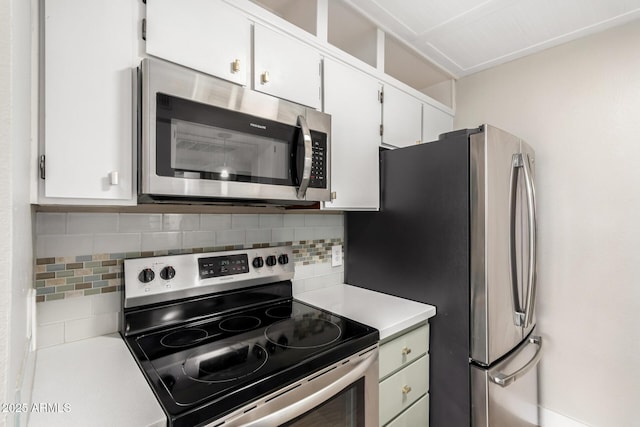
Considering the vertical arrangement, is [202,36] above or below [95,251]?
above

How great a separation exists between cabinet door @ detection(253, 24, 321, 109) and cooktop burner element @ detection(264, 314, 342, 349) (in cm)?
96

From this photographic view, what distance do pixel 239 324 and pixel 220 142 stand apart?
0.76 metres

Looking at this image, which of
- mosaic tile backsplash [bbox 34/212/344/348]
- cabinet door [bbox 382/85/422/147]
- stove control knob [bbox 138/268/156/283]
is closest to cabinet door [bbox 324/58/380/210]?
cabinet door [bbox 382/85/422/147]

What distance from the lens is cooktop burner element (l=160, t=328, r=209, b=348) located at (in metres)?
1.12

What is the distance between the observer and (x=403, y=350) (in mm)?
1398

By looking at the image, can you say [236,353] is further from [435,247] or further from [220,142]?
[435,247]

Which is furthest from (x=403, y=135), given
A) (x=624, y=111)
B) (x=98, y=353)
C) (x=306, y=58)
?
(x=98, y=353)

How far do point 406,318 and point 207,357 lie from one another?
2.74 feet

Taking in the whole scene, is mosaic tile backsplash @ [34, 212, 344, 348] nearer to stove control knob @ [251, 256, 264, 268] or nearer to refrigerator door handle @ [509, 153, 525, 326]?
stove control knob @ [251, 256, 264, 268]

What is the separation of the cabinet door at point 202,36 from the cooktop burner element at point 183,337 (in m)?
0.97

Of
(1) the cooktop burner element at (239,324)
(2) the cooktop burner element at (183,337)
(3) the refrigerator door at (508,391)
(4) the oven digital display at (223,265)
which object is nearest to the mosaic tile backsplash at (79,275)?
(4) the oven digital display at (223,265)

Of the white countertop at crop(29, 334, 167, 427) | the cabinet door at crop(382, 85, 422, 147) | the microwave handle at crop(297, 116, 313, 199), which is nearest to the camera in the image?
the white countertop at crop(29, 334, 167, 427)

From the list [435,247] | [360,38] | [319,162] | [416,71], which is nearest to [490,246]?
[435,247]

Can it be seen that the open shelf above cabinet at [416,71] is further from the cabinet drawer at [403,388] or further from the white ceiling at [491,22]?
the cabinet drawer at [403,388]
